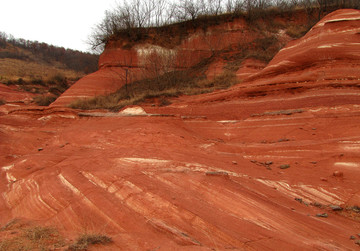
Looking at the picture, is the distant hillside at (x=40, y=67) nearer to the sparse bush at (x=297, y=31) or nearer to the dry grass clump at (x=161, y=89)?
the dry grass clump at (x=161, y=89)

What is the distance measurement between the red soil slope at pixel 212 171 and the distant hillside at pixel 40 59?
78.9 feet

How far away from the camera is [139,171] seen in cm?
439

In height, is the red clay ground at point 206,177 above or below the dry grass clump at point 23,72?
below

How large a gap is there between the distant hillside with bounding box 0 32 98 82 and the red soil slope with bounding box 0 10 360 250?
2404 centimetres

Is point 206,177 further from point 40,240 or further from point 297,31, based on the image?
point 297,31

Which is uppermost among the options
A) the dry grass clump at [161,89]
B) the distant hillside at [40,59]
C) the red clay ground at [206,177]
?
the distant hillside at [40,59]

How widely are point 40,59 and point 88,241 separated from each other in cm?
4935

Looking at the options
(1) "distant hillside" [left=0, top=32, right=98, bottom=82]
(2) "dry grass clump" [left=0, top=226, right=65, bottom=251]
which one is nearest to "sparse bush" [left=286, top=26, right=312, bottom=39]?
(2) "dry grass clump" [left=0, top=226, right=65, bottom=251]

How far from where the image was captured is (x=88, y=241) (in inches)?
96.5

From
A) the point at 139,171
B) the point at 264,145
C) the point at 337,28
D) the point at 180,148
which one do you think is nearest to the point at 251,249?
the point at 139,171

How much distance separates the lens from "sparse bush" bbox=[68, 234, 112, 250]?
7.65ft

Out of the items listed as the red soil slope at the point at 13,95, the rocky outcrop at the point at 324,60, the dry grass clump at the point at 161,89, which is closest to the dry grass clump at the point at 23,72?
the red soil slope at the point at 13,95

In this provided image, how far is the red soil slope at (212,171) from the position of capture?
2.96 m

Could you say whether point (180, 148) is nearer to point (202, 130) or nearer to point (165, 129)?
point (165, 129)
